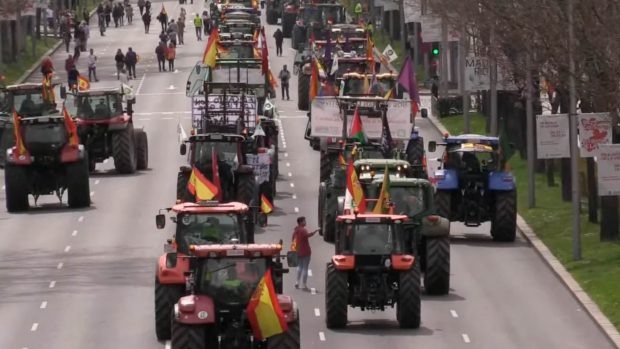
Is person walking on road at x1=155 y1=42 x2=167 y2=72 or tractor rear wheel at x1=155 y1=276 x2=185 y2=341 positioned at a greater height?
person walking on road at x1=155 y1=42 x2=167 y2=72

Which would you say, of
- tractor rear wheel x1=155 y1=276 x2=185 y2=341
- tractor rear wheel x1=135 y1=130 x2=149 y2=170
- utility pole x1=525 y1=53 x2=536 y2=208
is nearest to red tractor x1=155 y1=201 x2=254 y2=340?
tractor rear wheel x1=155 y1=276 x2=185 y2=341

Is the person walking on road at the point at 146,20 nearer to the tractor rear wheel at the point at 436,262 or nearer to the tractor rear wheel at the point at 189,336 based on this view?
the tractor rear wheel at the point at 436,262

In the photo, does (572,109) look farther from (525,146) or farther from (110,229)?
(525,146)

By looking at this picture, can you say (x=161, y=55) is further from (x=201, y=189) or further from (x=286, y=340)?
(x=286, y=340)

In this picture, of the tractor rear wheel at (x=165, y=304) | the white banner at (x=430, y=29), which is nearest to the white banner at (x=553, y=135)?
the tractor rear wheel at (x=165, y=304)

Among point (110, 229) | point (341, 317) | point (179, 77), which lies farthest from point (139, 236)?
point (179, 77)

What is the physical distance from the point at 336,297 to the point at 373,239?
1.30 m

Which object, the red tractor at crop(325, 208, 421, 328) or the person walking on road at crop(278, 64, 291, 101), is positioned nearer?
the red tractor at crop(325, 208, 421, 328)

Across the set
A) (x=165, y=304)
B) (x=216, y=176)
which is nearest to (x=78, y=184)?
(x=216, y=176)

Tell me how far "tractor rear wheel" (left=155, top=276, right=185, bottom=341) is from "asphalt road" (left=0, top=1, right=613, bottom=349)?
0.44 metres

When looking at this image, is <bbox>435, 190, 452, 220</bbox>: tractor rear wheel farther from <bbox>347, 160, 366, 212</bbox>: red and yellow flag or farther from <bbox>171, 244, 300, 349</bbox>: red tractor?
<bbox>171, 244, 300, 349</bbox>: red tractor

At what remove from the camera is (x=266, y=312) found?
3419 centimetres

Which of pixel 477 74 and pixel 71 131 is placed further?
pixel 477 74

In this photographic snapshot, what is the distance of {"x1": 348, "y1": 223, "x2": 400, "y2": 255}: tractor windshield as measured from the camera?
136ft
